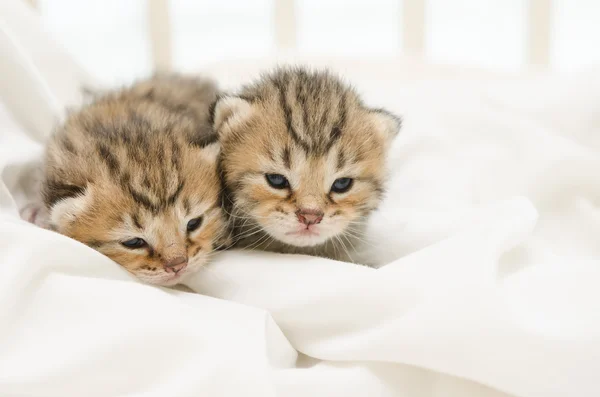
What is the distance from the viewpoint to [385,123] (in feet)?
4.06

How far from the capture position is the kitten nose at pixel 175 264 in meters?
1.04

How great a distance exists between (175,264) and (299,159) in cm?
27

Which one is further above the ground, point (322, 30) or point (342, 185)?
point (322, 30)

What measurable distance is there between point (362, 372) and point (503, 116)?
1001 mm

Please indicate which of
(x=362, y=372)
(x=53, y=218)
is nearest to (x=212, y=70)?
(x=53, y=218)

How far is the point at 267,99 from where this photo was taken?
1176 mm

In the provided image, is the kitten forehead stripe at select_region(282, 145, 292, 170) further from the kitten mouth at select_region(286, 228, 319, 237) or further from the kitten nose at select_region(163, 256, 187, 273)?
the kitten nose at select_region(163, 256, 187, 273)

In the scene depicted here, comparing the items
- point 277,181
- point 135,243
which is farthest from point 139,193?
point 277,181

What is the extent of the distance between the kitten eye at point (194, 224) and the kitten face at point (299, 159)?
80 mm

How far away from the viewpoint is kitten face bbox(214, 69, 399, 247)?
1114 mm

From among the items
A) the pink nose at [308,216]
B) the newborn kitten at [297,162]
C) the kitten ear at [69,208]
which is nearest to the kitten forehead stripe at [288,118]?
the newborn kitten at [297,162]

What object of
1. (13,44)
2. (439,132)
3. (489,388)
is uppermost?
(13,44)

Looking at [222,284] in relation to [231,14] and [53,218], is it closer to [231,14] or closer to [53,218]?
[53,218]

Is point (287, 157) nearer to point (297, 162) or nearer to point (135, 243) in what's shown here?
point (297, 162)
